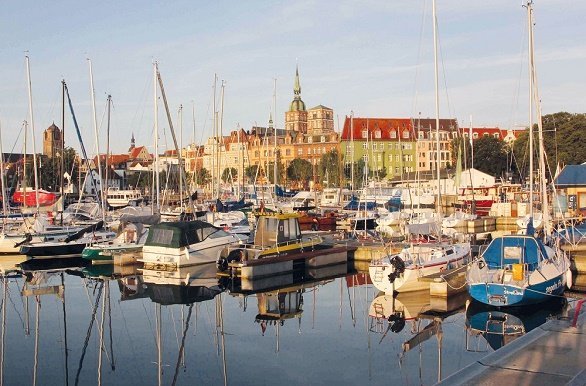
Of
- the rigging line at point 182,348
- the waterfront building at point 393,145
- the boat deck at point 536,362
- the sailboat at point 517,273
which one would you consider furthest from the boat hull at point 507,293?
the waterfront building at point 393,145

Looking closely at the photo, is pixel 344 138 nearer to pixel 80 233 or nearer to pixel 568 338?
pixel 80 233

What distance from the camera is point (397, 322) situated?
933 inches

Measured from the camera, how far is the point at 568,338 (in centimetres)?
1473

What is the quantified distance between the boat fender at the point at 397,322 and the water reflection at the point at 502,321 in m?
2.13

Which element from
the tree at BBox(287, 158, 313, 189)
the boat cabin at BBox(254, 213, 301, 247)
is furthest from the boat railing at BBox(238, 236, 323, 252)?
the tree at BBox(287, 158, 313, 189)

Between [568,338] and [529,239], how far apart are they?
466 inches

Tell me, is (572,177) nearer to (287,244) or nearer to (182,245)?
(287,244)

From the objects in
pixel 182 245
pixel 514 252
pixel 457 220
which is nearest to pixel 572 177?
pixel 457 220

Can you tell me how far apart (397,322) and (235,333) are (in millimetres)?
5508

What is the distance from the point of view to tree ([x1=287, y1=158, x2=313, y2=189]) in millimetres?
133663

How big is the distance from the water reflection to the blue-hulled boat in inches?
14.5

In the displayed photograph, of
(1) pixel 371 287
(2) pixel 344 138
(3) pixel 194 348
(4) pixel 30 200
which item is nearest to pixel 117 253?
(1) pixel 371 287

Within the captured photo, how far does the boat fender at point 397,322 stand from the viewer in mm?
22750

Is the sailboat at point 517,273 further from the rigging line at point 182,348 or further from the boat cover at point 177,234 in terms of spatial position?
the boat cover at point 177,234
